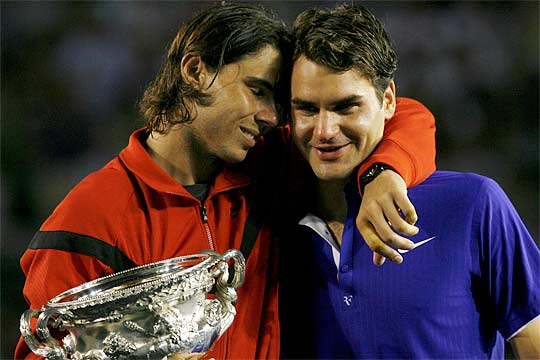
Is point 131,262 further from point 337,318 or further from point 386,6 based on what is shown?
point 386,6

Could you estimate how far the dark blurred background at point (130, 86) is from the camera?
366 cm

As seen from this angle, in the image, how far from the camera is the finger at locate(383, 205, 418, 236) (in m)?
→ 1.48

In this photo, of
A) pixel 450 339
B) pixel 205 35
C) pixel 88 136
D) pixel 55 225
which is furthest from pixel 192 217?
pixel 88 136

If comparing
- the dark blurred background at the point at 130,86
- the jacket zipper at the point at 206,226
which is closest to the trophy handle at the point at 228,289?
the jacket zipper at the point at 206,226

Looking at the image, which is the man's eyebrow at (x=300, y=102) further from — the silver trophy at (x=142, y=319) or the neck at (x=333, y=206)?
the silver trophy at (x=142, y=319)

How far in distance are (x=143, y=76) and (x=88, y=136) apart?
0.44 meters

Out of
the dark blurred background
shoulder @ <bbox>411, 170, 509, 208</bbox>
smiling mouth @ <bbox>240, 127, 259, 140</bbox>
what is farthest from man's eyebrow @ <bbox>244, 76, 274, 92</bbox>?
the dark blurred background

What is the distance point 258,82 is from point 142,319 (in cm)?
73

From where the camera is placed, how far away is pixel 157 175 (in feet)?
6.16

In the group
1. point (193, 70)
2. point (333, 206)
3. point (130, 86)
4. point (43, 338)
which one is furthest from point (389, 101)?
point (130, 86)

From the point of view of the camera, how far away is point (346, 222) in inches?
74.9

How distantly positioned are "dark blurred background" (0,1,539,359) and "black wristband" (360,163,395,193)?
209 centimetres

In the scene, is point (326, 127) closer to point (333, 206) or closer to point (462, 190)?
point (333, 206)

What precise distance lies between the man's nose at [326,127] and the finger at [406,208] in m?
0.31
